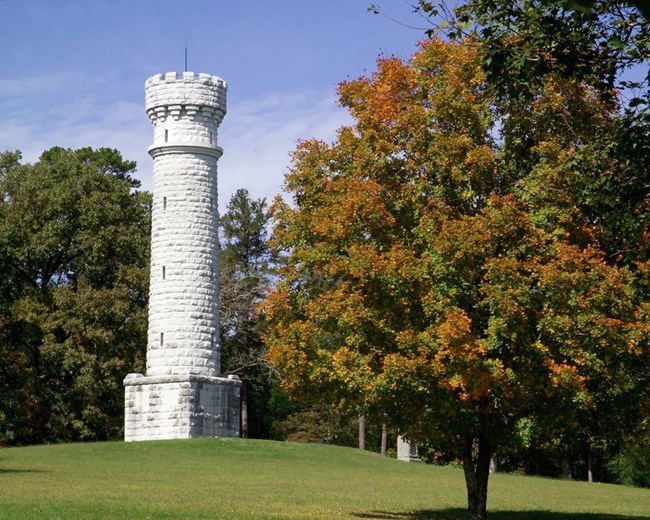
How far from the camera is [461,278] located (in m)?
19.3

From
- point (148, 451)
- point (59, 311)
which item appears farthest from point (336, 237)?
point (59, 311)

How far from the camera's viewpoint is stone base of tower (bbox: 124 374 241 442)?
4388 cm

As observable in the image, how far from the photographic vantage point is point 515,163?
2097cm

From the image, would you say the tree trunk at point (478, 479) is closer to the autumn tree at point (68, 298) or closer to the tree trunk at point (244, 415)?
the autumn tree at point (68, 298)

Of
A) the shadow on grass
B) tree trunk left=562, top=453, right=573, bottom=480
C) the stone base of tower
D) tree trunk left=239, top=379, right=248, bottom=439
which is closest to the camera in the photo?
the shadow on grass

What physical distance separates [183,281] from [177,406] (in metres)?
5.33

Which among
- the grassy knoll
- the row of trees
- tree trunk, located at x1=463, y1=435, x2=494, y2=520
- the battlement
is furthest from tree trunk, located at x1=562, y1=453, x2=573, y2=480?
tree trunk, located at x1=463, y1=435, x2=494, y2=520

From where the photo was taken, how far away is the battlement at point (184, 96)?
45969 mm

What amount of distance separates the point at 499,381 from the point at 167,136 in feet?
98.7

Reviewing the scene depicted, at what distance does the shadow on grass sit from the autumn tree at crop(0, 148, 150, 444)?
2843 cm

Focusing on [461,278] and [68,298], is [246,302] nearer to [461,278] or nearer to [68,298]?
[68,298]

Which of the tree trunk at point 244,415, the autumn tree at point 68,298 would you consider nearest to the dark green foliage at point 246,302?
the tree trunk at point 244,415

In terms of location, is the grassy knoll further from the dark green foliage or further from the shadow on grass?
the dark green foliage

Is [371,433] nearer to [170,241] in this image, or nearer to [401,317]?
[170,241]
